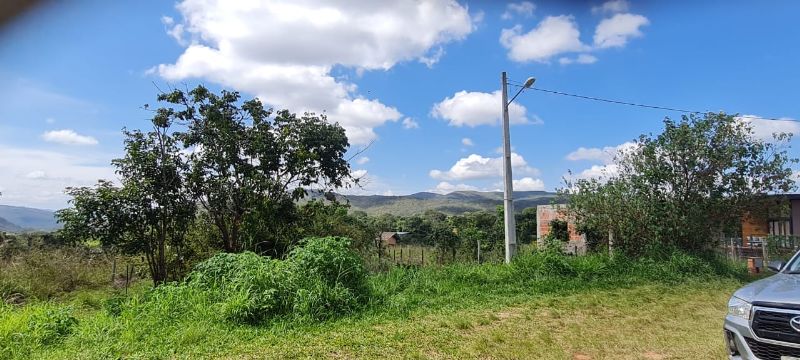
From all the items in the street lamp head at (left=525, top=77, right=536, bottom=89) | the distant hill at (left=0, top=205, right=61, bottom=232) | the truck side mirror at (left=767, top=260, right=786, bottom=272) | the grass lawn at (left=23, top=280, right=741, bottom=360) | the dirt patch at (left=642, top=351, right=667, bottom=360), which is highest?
the street lamp head at (left=525, top=77, right=536, bottom=89)

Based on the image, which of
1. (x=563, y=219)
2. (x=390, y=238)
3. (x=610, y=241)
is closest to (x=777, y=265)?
(x=610, y=241)

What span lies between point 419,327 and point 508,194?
5850 mm

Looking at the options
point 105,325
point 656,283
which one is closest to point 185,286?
point 105,325

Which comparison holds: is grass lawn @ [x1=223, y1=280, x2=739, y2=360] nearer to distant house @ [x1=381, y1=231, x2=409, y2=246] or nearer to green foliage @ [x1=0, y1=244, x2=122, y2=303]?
distant house @ [x1=381, y1=231, x2=409, y2=246]

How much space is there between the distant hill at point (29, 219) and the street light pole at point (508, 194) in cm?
875

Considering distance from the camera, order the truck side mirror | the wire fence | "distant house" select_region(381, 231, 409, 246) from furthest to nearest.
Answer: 1. the wire fence
2. "distant house" select_region(381, 231, 409, 246)
3. the truck side mirror

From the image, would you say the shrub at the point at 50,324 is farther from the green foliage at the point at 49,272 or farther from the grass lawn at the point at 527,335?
the green foliage at the point at 49,272

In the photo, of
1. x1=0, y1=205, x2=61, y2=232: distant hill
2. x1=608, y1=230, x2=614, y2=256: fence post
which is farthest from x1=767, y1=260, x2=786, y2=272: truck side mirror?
x1=0, y1=205, x2=61, y2=232: distant hill

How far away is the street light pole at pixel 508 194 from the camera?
36.2 ft

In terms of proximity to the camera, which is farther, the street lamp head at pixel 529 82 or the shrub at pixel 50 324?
the street lamp head at pixel 529 82

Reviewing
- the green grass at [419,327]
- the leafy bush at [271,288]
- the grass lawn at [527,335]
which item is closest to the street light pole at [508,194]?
the green grass at [419,327]

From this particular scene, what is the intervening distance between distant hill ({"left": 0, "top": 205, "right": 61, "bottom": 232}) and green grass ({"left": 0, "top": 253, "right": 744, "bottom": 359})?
1.87m

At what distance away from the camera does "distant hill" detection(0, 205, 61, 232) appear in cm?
908

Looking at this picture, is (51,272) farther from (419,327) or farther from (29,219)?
(419,327)
